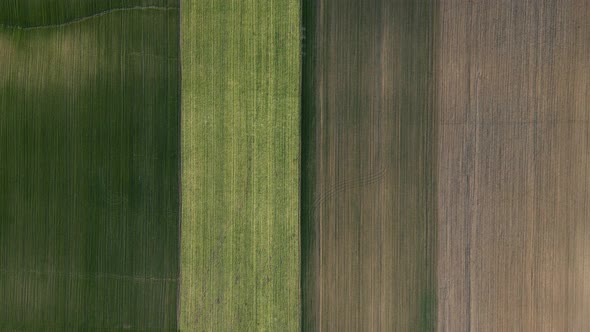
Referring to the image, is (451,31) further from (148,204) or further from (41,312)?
(41,312)

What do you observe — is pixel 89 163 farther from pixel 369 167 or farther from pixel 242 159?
pixel 369 167

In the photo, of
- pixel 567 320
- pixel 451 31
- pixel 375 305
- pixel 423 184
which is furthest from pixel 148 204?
pixel 567 320

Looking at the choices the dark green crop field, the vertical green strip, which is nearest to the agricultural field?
the vertical green strip

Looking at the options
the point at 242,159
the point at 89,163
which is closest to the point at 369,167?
the point at 242,159

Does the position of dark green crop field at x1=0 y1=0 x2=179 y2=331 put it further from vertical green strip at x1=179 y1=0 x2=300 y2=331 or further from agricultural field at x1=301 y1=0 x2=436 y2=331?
agricultural field at x1=301 y1=0 x2=436 y2=331

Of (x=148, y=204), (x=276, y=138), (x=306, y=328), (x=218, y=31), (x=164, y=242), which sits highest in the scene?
(x=218, y=31)
